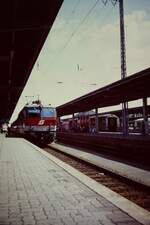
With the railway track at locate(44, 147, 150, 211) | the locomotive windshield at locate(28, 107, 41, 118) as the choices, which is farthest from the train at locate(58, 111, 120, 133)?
the railway track at locate(44, 147, 150, 211)

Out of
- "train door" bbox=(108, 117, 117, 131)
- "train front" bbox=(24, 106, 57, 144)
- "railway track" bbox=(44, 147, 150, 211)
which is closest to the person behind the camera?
"railway track" bbox=(44, 147, 150, 211)

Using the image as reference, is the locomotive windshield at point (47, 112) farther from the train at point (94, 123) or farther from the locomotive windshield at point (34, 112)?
the train at point (94, 123)

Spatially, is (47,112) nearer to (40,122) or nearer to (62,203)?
(40,122)

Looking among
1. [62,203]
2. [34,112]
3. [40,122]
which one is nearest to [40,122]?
[40,122]

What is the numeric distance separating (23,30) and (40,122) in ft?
46.5

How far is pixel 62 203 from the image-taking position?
241 inches

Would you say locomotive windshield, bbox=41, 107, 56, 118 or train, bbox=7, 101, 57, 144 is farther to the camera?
locomotive windshield, bbox=41, 107, 56, 118

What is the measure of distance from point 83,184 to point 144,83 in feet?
54.1

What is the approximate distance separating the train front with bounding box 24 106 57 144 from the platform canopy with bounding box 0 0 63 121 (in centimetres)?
437

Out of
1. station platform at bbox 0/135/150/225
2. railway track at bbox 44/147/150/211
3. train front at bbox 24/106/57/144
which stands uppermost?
train front at bbox 24/106/57/144

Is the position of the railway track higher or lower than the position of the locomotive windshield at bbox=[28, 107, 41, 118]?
lower

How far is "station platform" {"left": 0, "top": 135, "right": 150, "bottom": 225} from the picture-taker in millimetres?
5004

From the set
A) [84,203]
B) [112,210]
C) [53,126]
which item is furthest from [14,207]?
[53,126]

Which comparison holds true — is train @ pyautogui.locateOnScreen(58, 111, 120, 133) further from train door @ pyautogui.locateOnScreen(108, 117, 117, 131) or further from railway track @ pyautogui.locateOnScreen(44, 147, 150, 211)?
railway track @ pyautogui.locateOnScreen(44, 147, 150, 211)
